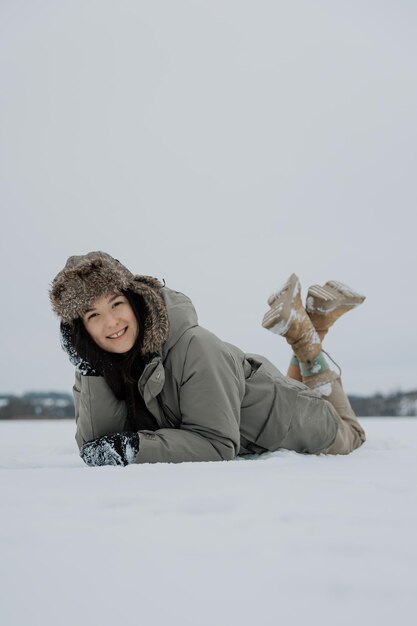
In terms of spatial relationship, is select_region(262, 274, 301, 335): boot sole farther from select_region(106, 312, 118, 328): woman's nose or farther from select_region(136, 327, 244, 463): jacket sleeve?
select_region(106, 312, 118, 328): woman's nose

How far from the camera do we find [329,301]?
3.89 metres

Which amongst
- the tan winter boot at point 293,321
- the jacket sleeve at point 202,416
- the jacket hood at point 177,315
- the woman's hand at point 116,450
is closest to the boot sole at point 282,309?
the tan winter boot at point 293,321

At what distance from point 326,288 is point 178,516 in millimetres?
2947

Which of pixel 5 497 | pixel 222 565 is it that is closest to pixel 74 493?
pixel 5 497

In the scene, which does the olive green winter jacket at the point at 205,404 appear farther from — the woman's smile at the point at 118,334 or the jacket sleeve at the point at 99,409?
the woman's smile at the point at 118,334

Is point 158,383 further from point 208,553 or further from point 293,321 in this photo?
point 208,553

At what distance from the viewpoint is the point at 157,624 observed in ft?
2.53

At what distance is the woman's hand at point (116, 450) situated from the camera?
2.29m

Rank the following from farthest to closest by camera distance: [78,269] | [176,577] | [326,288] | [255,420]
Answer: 1. [326,288]
2. [255,420]
3. [78,269]
4. [176,577]

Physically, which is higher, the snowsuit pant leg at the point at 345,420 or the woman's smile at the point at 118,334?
the woman's smile at the point at 118,334

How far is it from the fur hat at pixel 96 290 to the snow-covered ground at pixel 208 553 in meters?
0.92

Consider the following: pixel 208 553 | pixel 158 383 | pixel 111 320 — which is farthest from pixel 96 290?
pixel 208 553

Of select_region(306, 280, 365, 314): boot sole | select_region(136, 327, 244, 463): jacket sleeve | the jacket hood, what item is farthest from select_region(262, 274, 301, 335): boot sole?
select_region(136, 327, 244, 463): jacket sleeve

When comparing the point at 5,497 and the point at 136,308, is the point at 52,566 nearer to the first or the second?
the point at 5,497
